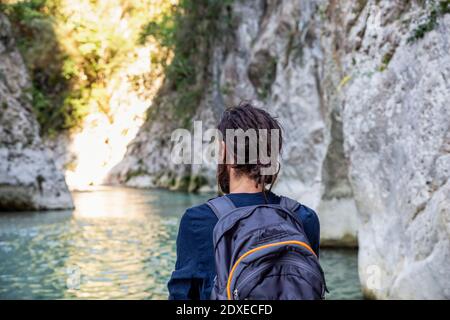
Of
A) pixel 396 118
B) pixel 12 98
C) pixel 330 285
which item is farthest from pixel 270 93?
pixel 396 118

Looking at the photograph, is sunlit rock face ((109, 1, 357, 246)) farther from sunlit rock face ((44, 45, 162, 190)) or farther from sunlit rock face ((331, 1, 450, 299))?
sunlit rock face ((331, 1, 450, 299))

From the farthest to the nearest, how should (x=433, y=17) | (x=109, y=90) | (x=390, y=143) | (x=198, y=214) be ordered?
(x=109, y=90) → (x=390, y=143) → (x=433, y=17) → (x=198, y=214)

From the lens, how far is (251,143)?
196 centimetres

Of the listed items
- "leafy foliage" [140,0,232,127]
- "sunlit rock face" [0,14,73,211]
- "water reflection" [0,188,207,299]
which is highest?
"leafy foliage" [140,0,232,127]

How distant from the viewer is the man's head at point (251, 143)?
1964 millimetres

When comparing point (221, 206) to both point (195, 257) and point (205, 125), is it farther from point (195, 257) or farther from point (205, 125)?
point (205, 125)

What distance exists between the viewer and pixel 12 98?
17297 mm

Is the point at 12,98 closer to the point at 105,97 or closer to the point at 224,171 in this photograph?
the point at 224,171

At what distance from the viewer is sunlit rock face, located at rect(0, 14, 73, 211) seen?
53.3 feet

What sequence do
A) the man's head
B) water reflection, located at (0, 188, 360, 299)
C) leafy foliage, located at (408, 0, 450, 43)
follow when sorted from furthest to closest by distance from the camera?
water reflection, located at (0, 188, 360, 299) < leafy foliage, located at (408, 0, 450, 43) < the man's head

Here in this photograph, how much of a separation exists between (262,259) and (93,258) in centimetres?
852

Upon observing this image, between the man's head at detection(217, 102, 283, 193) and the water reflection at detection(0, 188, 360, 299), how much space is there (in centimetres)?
551

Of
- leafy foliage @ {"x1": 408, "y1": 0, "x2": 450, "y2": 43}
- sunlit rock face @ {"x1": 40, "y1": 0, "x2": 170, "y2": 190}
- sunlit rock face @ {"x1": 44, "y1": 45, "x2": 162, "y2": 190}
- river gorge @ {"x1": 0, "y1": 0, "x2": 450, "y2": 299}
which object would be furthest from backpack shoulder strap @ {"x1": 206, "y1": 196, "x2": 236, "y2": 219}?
sunlit rock face @ {"x1": 44, "y1": 45, "x2": 162, "y2": 190}

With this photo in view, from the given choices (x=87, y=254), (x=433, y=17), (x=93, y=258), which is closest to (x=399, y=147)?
(x=433, y=17)
